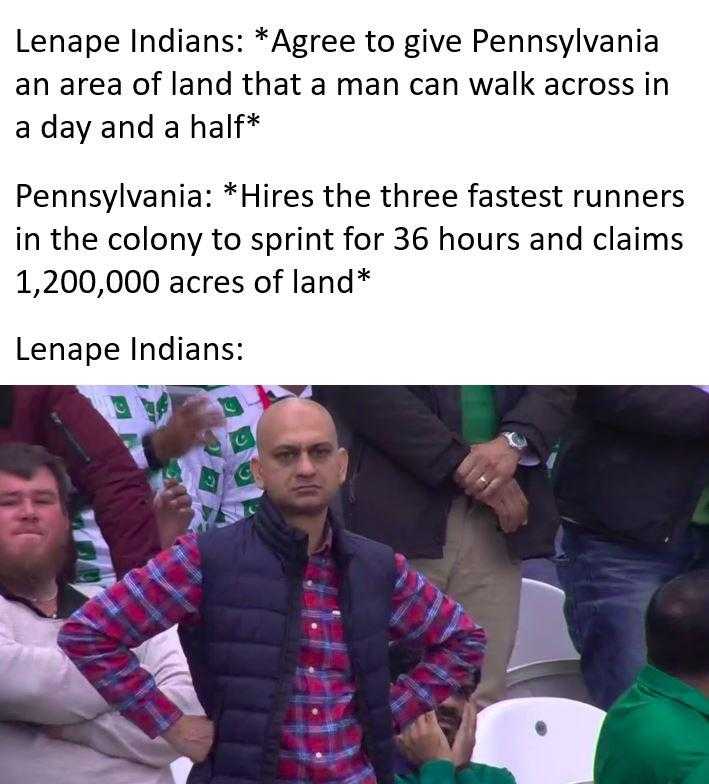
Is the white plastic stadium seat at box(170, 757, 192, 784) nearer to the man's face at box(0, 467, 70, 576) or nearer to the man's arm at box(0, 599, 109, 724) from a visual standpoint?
the man's arm at box(0, 599, 109, 724)

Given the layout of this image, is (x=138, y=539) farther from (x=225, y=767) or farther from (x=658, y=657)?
(x=658, y=657)

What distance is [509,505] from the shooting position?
4695 mm

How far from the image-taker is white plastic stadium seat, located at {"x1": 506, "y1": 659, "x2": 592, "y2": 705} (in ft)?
16.7

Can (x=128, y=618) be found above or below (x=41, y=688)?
above

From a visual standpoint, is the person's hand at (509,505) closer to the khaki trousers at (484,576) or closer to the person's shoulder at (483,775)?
the khaki trousers at (484,576)

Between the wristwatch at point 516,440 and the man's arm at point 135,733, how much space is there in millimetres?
1201

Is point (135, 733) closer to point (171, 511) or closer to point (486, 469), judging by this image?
point (171, 511)

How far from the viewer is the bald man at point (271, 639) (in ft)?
11.6

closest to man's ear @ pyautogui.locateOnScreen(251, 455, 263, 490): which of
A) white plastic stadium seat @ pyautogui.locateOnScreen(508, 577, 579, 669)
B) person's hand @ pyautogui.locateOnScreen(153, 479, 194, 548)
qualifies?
person's hand @ pyautogui.locateOnScreen(153, 479, 194, 548)

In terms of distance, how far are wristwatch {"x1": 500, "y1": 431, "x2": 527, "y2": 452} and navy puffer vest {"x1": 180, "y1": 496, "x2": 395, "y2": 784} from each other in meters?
1.07

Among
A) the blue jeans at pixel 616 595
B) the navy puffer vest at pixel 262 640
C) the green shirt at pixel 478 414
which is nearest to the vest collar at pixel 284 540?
the navy puffer vest at pixel 262 640

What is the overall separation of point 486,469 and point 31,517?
4.10 ft

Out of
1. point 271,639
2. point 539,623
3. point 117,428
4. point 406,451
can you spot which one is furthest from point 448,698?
point 539,623

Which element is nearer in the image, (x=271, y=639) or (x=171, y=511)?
(x=271, y=639)
